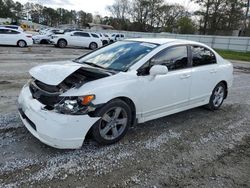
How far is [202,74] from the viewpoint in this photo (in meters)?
4.79

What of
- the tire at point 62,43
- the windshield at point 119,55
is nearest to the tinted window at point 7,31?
the tire at point 62,43

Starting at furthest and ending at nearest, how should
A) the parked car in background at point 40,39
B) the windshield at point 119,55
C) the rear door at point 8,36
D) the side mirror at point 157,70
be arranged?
the parked car in background at point 40,39 → the rear door at point 8,36 → the windshield at point 119,55 → the side mirror at point 157,70

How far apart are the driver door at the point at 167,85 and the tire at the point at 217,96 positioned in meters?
0.99

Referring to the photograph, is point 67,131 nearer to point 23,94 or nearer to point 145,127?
point 23,94

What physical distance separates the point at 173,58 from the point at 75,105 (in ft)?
6.78

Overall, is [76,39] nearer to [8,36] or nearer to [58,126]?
[8,36]

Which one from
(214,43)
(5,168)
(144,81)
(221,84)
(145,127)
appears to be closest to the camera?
(5,168)

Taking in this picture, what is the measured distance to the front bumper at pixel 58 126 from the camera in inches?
119

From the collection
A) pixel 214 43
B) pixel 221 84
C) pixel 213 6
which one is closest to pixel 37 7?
pixel 213 6

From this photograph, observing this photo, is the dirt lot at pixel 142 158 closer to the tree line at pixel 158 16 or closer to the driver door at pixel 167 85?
the driver door at pixel 167 85

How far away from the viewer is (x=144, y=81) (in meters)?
3.77

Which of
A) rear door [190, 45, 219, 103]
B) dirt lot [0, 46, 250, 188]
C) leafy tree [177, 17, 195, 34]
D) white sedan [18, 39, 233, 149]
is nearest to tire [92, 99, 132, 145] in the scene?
white sedan [18, 39, 233, 149]

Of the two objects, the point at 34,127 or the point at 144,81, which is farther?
the point at 144,81

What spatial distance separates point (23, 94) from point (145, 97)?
183cm
